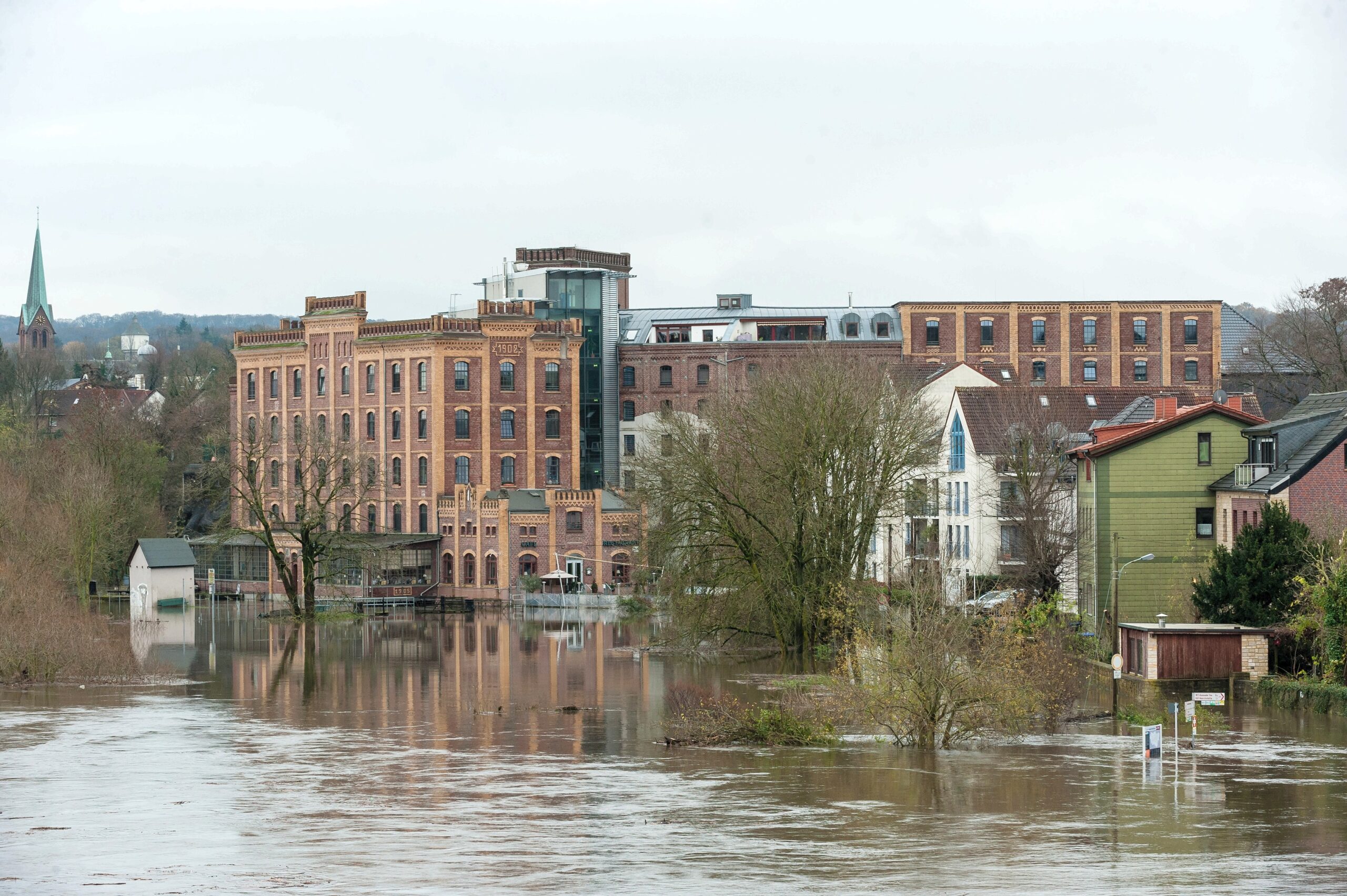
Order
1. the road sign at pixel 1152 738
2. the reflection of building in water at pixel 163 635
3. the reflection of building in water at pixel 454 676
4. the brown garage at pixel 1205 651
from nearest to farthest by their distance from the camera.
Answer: the road sign at pixel 1152 738, the reflection of building in water at pixel 454 676, the brown garage at pixel 1205 651, the reflection of building in water at pixel 163 635

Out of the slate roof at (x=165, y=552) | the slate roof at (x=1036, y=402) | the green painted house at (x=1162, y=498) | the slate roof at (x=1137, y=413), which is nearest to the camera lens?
the green painted house at (x=1162, y=498)

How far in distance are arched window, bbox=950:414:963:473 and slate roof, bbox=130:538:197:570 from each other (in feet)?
135

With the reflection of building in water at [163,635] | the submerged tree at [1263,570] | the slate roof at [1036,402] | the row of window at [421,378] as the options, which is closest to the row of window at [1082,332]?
the row of window at [421,378]

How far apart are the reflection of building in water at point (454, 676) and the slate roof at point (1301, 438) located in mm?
21211

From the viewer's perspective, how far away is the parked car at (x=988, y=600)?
53.4 m

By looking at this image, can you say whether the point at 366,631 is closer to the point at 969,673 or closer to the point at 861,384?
the point at 861,384

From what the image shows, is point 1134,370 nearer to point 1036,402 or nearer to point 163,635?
point 1036,402

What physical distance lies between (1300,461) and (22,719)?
3946 centimetres

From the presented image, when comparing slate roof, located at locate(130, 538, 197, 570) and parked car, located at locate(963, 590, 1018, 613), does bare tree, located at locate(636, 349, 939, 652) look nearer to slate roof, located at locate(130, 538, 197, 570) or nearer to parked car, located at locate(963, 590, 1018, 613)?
parked car, located at locate(963, 590, 1018, 613)

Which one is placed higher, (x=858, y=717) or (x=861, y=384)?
(x=861, y=384)

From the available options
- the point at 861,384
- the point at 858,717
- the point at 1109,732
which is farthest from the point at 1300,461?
the point at 858,717

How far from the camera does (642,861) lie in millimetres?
27219

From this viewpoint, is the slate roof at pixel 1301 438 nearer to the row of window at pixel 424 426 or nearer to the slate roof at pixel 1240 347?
the slate roof at pixel 1240 347

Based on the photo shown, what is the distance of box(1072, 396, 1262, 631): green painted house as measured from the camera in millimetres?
62594
